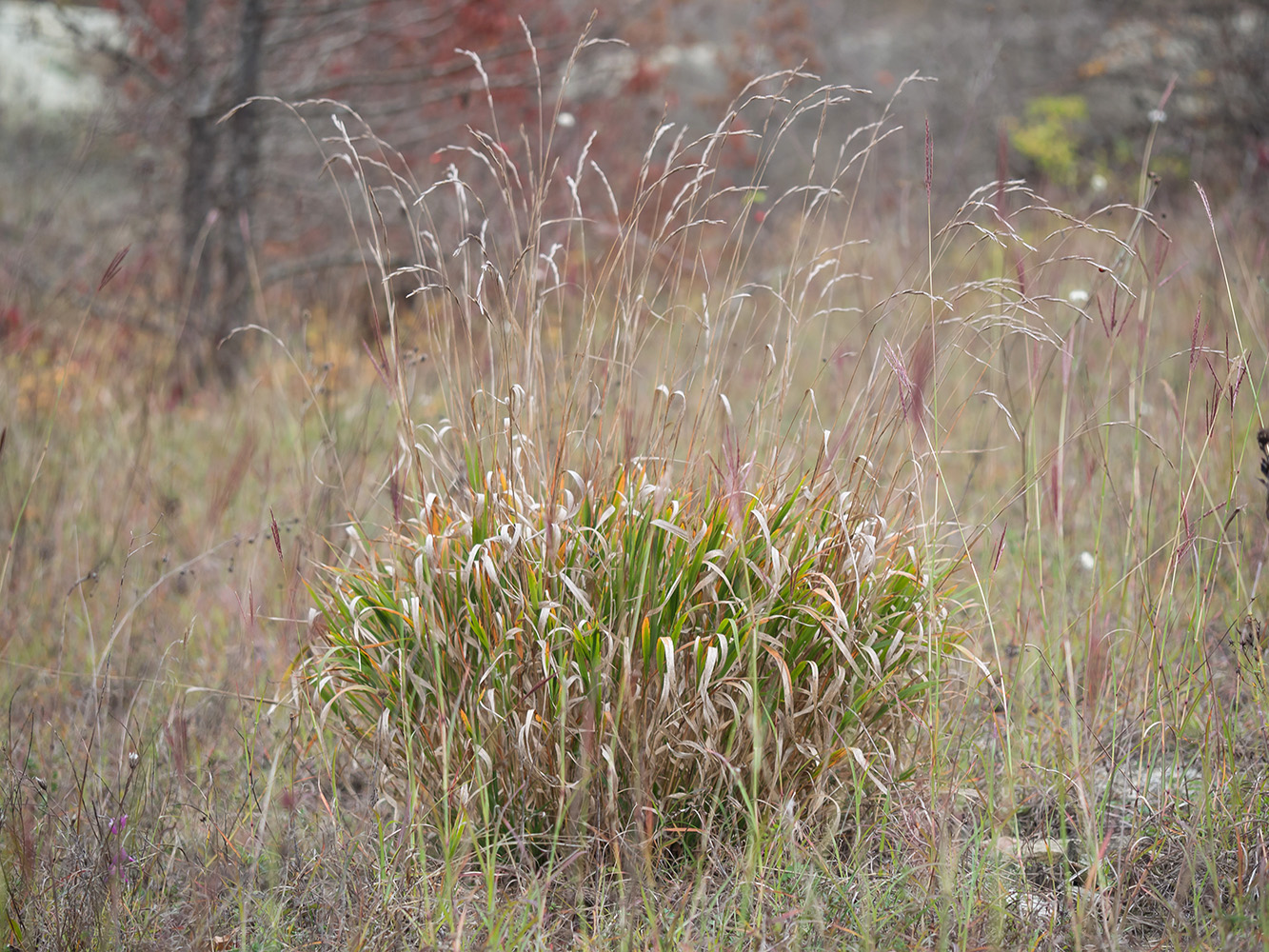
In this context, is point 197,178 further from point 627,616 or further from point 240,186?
point 627,616

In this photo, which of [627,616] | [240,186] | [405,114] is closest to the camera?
[627,616]

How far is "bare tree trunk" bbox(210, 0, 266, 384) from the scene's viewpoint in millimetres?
5137

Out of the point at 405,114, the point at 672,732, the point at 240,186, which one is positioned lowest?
the point at 672,732

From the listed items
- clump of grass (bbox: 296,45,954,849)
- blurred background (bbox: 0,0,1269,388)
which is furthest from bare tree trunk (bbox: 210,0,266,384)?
clump of grass (bbox: 296,45,954,849)

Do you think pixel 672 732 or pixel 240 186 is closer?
pixel 672 732

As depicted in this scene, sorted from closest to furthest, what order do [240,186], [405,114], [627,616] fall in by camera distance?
[627,616], [240,186], [405,114]

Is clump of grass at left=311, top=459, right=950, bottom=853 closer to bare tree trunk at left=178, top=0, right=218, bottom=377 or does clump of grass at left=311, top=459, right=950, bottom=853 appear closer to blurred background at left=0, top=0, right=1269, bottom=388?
blurred background at left=0, top=0, right=1269, bottom=388

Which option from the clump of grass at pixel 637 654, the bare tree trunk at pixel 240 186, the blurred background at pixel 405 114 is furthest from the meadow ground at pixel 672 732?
the bare tree trunk at pixel 240 186

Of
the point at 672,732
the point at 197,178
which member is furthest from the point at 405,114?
the point at 672,732

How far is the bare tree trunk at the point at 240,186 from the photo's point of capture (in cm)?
514

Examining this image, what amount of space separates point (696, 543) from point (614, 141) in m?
6.64

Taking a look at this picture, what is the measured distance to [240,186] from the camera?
205 inches

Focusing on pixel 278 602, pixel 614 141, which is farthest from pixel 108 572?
pixel 614 141

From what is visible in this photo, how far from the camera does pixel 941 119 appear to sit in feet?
31.5
